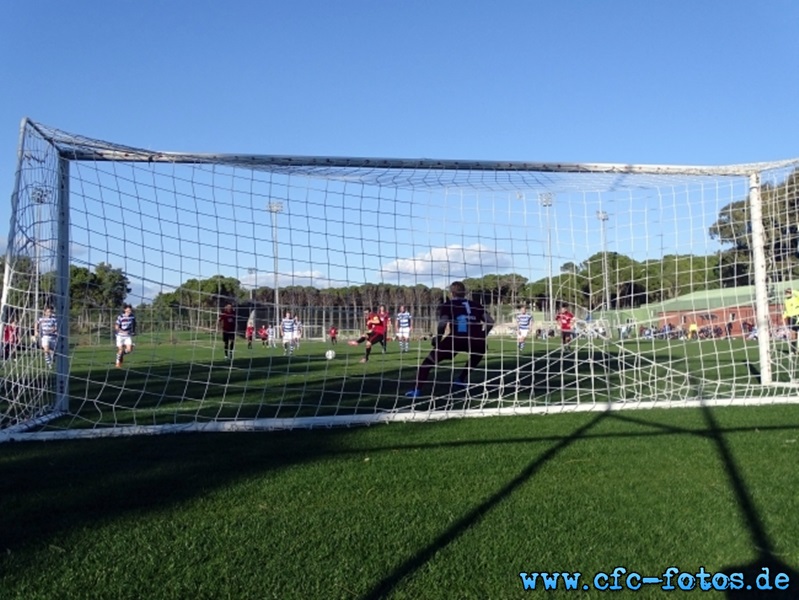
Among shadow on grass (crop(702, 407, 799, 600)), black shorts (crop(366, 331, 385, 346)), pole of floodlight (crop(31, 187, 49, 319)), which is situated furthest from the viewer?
black shorts (crop(366, 331, 385, 346))

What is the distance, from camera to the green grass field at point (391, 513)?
11.8 feet

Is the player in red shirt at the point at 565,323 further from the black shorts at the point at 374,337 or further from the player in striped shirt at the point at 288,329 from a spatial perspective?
the black shorts at the point at 374,337

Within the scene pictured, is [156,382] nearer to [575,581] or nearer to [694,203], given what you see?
[694,203]

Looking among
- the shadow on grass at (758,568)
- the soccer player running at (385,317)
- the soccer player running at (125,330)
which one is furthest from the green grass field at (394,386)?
the shadow on grass at (758,568)

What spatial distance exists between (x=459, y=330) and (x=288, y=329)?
116 inches

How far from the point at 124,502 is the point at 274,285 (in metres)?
4.20

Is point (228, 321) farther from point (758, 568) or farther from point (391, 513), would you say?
point (758, 568)

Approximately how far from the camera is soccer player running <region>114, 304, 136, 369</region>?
9.17m

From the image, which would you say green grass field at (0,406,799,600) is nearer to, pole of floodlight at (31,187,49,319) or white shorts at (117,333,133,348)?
pole of floodlight at (31,187,49,319)

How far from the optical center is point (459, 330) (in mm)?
10383

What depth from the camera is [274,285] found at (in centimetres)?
880

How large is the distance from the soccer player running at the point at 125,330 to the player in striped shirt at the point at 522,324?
5.04 m

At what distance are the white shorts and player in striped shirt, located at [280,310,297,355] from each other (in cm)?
206

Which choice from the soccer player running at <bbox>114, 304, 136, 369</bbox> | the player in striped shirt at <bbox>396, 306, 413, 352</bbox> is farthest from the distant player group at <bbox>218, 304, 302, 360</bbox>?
the player in striped shirt at <bbox>396, 306, 413, 352</bbox>
